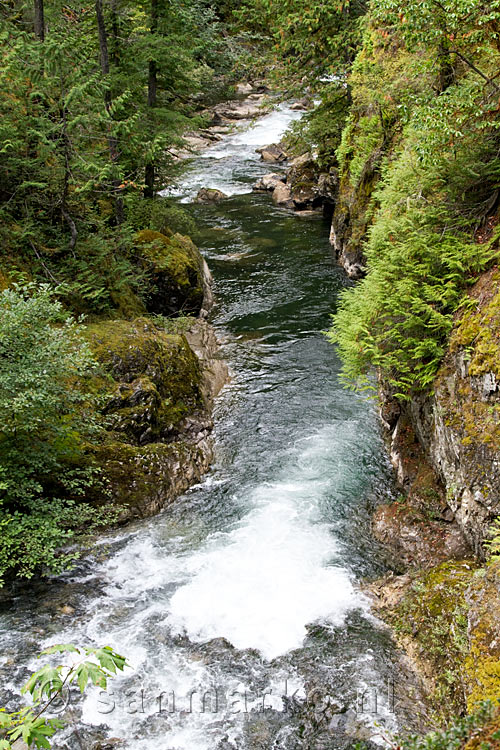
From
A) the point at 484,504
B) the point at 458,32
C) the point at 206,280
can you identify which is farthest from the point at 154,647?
the point at 206,280

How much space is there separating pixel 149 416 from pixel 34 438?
9.91ft

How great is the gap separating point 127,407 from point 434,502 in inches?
243

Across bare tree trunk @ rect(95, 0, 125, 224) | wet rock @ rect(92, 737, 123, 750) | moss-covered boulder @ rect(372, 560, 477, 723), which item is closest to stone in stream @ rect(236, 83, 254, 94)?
bare tree trunk @ rect(95, 0, 125, 224)

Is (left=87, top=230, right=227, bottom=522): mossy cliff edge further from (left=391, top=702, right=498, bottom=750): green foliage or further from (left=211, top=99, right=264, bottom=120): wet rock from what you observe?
(left=211, top=99, right=264, bottom=120): wet rock

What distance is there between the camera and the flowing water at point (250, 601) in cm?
622

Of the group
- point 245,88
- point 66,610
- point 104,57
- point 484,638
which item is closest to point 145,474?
point 66,610

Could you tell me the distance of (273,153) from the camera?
34.5 metres

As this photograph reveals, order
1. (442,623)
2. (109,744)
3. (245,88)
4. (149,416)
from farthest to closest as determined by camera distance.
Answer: (245,88), (149,416), (442,623), (109,744)

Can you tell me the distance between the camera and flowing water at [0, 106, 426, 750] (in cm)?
622

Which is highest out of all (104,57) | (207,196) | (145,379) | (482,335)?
(104,57)

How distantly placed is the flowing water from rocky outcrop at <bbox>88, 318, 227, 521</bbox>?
45 centimetres

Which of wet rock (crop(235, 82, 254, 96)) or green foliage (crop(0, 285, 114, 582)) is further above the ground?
wet rock (crop(235, 82, 254, 96))

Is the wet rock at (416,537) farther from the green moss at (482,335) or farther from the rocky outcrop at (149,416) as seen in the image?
the rocky outcrop at (149,416)

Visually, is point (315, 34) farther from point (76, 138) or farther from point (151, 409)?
point (151, 409)
